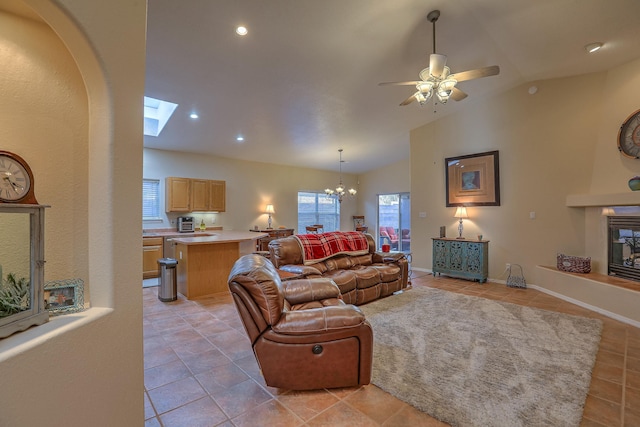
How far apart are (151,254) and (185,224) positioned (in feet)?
3.06

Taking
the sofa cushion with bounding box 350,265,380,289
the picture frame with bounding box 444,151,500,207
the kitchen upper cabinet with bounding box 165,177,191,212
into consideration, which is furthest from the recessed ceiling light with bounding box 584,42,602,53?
the kitchen upper cabinet with bounding box 165,177,191,212

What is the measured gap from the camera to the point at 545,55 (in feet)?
12.7

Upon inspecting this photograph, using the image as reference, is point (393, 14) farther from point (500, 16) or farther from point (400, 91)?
point (400, 91)

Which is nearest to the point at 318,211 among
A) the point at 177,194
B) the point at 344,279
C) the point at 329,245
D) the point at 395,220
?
the point at 395,220

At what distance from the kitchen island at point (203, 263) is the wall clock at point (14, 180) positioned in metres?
3.10

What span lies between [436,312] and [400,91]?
11.7 ft

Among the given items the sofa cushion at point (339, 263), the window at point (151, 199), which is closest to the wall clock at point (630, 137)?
the sofa cushion at point (339, 263)

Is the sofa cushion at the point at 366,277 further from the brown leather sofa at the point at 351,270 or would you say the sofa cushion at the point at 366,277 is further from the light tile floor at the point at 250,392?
the light tile floor at the point at 250,392

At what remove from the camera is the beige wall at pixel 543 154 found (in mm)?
4074

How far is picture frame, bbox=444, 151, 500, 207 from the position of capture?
529cm

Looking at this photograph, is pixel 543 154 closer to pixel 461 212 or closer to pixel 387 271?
pixel 461 212

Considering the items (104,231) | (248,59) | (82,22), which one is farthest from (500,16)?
(104,231)

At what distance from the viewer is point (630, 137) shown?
12.5ft

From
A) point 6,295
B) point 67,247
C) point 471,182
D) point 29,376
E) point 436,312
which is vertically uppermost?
point 471,182
